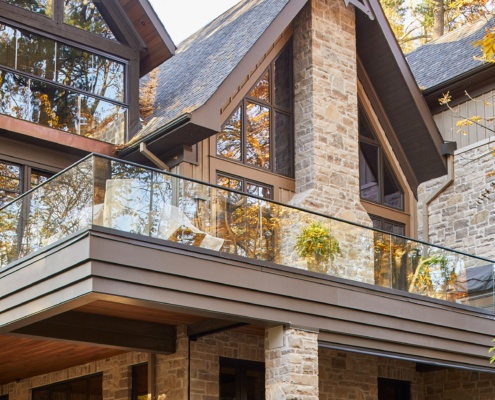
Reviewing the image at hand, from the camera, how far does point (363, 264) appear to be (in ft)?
46.2

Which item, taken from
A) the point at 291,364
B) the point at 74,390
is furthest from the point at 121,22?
the point at 291,364

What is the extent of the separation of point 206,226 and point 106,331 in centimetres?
228

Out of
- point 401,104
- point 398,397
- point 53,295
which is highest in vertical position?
point 401,104

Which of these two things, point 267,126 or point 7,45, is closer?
point 7,45

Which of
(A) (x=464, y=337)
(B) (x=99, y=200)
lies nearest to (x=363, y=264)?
(A) (x=464, y=337)

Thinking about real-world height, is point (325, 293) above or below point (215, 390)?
above

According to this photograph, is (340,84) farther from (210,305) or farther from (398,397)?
(210,305)

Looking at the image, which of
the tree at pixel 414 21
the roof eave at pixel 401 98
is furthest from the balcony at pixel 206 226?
the tree at pixel 414 21

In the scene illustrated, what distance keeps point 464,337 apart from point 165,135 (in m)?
5.83

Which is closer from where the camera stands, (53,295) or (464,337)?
(53,295)

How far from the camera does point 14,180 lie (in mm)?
15266

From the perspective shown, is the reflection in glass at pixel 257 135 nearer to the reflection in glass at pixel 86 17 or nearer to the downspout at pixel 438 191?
the reflection in glass at pixel 86 17

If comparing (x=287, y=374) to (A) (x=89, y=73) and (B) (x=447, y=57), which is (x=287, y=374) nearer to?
(A) (x=89, y=73)

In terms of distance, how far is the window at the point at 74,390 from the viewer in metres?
16.2
